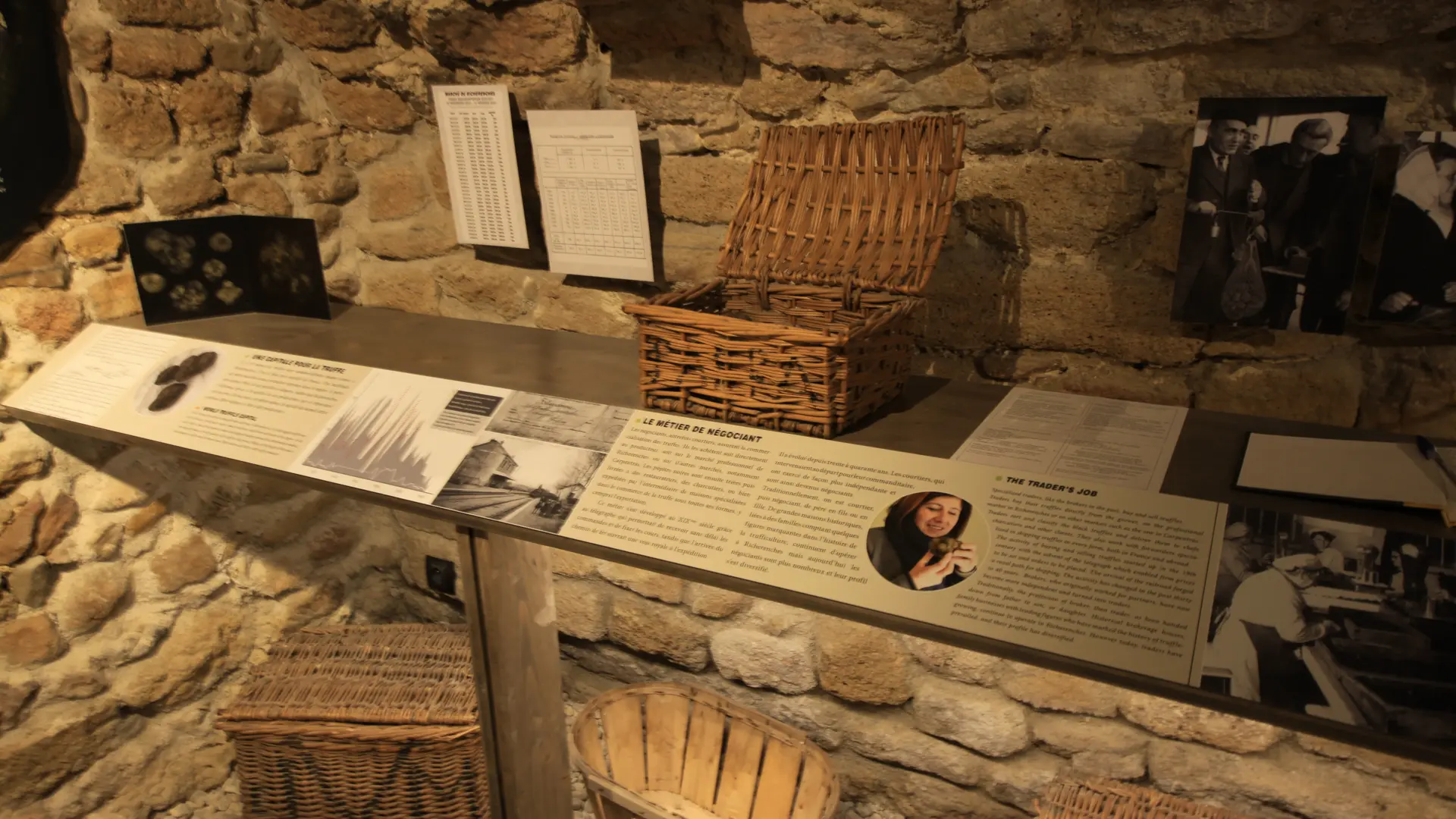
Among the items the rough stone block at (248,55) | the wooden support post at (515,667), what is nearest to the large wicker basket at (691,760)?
the wooden support post at (515,667)

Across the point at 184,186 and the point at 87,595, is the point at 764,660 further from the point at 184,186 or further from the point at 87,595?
the point at 184,186

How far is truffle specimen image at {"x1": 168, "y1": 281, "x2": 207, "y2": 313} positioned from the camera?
6.13ft

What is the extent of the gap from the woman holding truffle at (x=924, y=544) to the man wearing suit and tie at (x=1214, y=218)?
22.2 inches

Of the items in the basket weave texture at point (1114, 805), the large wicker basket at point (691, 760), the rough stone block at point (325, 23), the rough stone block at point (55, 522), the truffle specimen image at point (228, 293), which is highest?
the rough stone block at point (325, 23)

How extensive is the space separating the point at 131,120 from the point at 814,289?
4.63 feet

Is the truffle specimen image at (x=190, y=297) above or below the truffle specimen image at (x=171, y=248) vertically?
below

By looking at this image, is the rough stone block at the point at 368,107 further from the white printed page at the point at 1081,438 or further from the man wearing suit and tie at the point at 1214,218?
the man wearing suit and tie at the point at 1214,218

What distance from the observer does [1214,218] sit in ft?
4.40

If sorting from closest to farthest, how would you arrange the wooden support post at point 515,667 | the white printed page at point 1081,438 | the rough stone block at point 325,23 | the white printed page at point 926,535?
the white printed page at point 926,535
the white printed page at point 1081,438
the wooden support post at point 515,667
the rough stone block at point 325,23

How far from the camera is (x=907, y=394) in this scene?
1455mm

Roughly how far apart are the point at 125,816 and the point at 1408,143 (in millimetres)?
2621

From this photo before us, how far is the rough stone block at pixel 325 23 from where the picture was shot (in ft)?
6.39

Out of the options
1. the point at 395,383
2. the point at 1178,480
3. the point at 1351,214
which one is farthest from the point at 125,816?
the point at 1351,214

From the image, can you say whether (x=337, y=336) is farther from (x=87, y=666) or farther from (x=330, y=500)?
(x=87, y=666)
